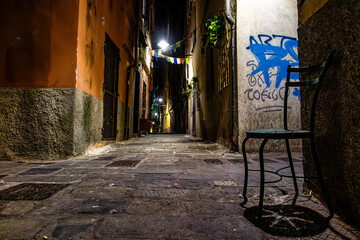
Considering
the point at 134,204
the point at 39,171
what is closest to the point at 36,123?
the point at 39,171

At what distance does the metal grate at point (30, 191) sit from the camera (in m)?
1.67

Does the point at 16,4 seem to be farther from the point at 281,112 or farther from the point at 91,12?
the point at 281,112

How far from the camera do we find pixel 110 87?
5805 millimetres

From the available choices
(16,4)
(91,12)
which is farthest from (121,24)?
(16,4)

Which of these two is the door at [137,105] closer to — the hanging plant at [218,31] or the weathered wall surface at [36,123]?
the hanging plant at [218,31]

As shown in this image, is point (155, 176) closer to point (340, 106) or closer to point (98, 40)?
point (340, 106)

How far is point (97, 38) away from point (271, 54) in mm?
3874

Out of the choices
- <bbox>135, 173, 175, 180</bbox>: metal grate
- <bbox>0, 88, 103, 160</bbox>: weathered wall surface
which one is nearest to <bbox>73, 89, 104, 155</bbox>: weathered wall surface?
<bbox>0, 88, 103, 160</bbox>: weathered wall surface

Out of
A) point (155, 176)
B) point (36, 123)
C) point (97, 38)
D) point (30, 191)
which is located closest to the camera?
point (30, 191)

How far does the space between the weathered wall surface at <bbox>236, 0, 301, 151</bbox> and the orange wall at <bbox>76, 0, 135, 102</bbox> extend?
308 centimetres

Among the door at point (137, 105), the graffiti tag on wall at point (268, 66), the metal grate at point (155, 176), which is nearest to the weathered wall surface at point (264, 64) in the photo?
the graffiti tag on wall at point (268, 66)

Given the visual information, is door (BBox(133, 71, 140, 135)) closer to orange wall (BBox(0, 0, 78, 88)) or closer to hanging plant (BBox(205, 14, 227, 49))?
hanging plant (BBox(205, 14, 227, 49))

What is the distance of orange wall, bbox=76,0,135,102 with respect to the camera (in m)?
3.76

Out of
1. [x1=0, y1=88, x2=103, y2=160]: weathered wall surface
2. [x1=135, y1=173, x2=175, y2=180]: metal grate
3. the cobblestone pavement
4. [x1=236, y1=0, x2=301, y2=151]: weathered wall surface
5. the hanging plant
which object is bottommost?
the cobblestone pavement
